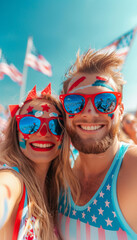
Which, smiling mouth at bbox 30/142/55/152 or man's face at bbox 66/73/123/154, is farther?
smiling mouth at bbox 30/142/55/152

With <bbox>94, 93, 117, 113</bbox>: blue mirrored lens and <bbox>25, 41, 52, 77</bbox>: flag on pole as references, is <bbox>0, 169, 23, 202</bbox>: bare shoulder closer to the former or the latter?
<bbox>94, 93, 117, 113</bbox>: blue mirrored lens

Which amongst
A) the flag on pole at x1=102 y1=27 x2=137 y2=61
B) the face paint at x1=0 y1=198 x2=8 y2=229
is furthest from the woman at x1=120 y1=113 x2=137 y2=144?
the flag on pole at x1=102 y1=27 x2=137 y2=61

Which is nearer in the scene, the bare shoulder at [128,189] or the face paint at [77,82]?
the bare shoulder at [128,189]

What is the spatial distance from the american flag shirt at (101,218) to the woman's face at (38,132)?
0.67m

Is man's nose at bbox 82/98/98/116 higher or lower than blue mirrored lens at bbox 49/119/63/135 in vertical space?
higher

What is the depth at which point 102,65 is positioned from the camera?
209 cm

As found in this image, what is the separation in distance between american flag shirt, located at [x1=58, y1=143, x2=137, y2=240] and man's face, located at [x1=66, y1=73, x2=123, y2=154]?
9.6 inches

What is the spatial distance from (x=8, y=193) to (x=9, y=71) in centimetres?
1115

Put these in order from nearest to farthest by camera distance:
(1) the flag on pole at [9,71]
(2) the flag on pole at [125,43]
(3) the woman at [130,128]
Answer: (3) the woman at [130,128] → (2) the flag on pole at [125,43] → (1) the flag on pole at [9,71]

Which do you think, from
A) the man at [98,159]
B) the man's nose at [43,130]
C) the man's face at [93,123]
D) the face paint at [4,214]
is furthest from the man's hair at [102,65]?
the face paint at [4,214]

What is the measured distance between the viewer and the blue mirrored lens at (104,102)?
1857 mm

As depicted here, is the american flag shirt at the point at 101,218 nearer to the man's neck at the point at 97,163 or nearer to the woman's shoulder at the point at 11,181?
the man's neck at the point at 97,163

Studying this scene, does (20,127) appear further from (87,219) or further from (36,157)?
(87,219)

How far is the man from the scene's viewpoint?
151 centimetres
